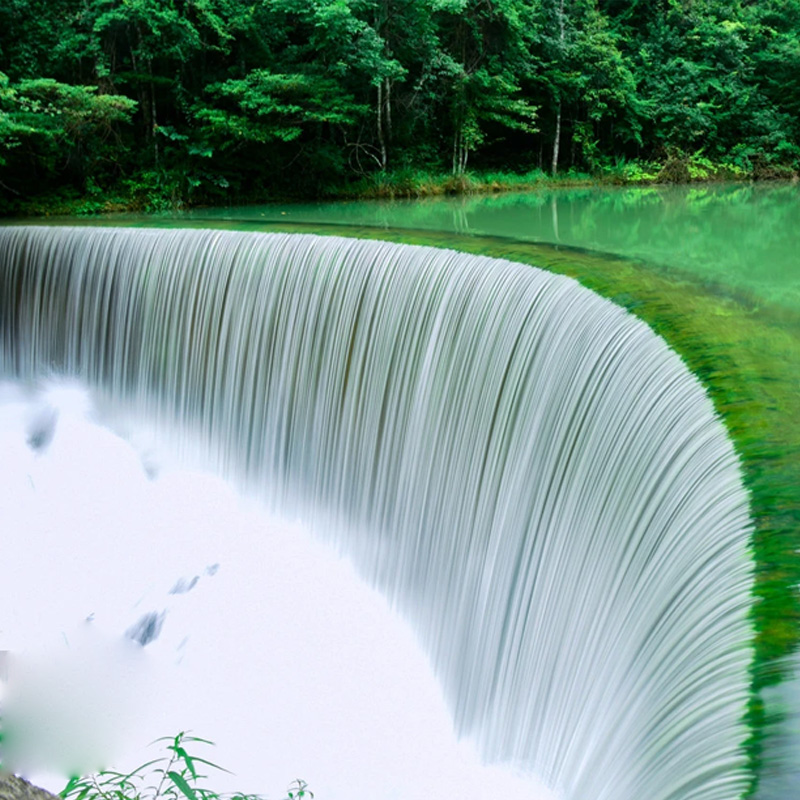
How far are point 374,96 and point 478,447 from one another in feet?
44.4

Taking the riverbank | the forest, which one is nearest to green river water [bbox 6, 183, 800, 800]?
the riverbank

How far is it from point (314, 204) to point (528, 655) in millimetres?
11385

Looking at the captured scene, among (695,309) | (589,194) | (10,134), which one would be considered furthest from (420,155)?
(695,309)

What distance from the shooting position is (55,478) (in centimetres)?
694

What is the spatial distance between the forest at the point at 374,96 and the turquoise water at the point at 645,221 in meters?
1.61

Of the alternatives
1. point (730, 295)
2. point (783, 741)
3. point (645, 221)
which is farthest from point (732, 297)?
point (645, 221)

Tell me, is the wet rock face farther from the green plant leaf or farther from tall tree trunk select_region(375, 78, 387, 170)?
tall tree trunk select_region(375, 78, 387, 170)

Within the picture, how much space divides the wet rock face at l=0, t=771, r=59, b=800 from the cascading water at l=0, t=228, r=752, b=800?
140cm

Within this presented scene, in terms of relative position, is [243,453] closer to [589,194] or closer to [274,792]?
[274,792]

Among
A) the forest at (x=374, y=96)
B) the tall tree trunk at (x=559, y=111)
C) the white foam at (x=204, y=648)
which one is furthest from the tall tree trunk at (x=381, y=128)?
the white foam at (x=204, y=648)

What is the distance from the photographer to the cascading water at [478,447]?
2.68 metres

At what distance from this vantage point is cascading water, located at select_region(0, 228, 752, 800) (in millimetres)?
2680

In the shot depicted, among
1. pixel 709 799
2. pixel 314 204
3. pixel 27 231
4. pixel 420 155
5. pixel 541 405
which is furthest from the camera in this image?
pixel 420 155

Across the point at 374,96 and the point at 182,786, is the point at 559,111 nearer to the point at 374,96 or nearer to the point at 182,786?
the point at 374,96
